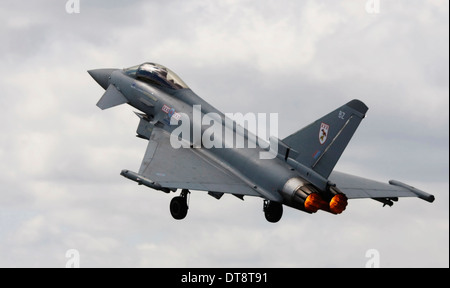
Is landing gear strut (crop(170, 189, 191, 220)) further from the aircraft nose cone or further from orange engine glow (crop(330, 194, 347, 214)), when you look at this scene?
the aircraft nose cone

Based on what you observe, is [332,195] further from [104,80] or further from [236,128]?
[104,80]

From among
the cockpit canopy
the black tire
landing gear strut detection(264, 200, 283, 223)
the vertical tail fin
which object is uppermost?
the cockpit canopy

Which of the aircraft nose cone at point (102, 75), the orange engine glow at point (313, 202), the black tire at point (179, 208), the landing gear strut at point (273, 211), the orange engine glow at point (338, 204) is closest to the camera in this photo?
the orange engine glow at point (313, 202)

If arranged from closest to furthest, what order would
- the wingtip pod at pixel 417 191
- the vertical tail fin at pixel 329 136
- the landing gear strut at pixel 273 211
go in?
the vertical tail fin at pixel 329 136 → the landing gear strut at pixel 273 211 → the wingtip pod at pixel 417 191

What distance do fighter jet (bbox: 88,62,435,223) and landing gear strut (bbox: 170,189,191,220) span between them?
0.11 ft

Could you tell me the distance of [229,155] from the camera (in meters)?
28.6

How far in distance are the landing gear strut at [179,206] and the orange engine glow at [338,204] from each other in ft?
17.0

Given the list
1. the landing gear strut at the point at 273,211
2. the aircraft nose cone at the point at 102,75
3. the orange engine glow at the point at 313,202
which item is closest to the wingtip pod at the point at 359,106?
the orange engine glow at the point at 313,202

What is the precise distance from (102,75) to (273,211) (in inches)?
377

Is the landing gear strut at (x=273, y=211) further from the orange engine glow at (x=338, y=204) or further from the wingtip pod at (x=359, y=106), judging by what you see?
the wingtip pod at (x=359, y=106)

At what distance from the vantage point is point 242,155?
28.2 m

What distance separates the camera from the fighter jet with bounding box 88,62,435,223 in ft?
86.4

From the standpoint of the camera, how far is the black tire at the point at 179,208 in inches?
1137

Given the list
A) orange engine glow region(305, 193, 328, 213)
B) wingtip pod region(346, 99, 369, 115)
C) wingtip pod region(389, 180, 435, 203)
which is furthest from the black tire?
wingtip pod region(389, 180, 435, 203)
